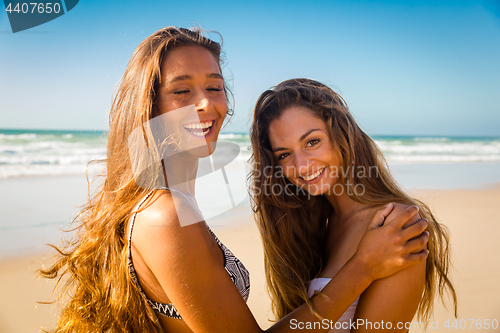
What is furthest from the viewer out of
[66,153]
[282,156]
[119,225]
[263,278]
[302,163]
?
[66,153]

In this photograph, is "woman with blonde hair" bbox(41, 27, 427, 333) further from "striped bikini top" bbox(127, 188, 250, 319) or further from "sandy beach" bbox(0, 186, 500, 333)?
"sandy beach" bbox(0, 186, 500, 333)

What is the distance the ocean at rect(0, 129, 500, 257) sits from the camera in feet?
19.2

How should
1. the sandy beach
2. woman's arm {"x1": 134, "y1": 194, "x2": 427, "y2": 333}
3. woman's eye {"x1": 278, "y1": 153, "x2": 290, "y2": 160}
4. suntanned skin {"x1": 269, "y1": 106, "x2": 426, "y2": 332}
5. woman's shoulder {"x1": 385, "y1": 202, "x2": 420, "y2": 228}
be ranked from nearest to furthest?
woman's arm {"x1": 134, "y1": 194, "x2": 427, "y2": 333}, woman's shoulder {"x1": 385, "y1": 202, "x2": 420, "y2": 228}, suntanned skin {"x1": 269, "y1": 106, "x2": 426, "y2": 332}, woman's eye {"x1": 278, "y1": 153, "x2": 290, "y2": 160}, the sandy beach

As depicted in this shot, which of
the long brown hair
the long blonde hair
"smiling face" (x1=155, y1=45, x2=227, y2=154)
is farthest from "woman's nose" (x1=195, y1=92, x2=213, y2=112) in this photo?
the long brown hair

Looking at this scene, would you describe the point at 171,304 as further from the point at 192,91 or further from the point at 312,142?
the point at 312,142

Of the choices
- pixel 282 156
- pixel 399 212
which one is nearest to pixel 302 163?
pixel 282 156

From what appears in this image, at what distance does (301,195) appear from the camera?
3131mm

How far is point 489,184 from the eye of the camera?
10789 mm

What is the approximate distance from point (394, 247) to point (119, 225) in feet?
5.05

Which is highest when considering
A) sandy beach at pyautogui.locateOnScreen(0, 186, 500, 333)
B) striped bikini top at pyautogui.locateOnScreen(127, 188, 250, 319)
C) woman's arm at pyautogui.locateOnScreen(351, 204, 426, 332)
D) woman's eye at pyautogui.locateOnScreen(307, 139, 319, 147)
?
woman's eye at pyautogui.locateOnScreen(307, 139, 319, 147)

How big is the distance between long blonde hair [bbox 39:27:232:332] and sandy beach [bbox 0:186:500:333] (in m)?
2.13

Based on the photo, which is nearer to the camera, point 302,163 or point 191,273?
point 191,273

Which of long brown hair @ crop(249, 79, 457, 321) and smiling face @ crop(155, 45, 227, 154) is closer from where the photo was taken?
smiling face @ crop(155, 45, 227, 154)

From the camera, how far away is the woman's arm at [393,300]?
2.03m
